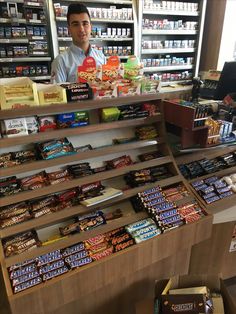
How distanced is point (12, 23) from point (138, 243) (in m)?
3.10

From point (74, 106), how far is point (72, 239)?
66 centimetres

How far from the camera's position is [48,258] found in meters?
1.16

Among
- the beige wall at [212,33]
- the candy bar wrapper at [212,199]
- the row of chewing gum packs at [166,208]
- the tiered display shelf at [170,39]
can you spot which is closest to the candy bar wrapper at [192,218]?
the row of chewing gum packs at [166,208]

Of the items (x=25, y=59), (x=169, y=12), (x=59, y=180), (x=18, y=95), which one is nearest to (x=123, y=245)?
(x=59, y=180)

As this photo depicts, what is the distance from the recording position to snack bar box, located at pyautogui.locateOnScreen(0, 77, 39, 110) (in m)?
1.23

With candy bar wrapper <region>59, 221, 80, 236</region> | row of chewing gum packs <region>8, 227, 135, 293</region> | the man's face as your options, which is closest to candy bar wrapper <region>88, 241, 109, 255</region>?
row of chewing gum packs <region>8, 227, 135, 293</region>

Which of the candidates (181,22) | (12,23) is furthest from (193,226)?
(181,22)

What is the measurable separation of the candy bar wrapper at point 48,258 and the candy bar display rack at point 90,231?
0.02 metres

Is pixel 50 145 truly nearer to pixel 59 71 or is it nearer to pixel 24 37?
pixel 59 71

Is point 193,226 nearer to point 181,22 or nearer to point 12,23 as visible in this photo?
point 12,23

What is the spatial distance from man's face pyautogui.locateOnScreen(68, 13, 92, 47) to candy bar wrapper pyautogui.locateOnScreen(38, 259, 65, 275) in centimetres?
194

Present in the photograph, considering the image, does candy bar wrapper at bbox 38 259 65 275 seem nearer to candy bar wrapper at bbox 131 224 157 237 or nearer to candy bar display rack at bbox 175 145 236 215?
candy bar wrapper at bbox 131 224 157 237

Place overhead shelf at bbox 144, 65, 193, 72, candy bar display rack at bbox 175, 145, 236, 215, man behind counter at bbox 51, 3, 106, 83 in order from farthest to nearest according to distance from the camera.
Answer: overhead shelf at bbox 144, 65, 193, 72, man behind counter at bbox 51, 3, 106, 83, candy bar display rack at bbox 175, 145, 236, 215

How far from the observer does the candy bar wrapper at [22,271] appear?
109cm
